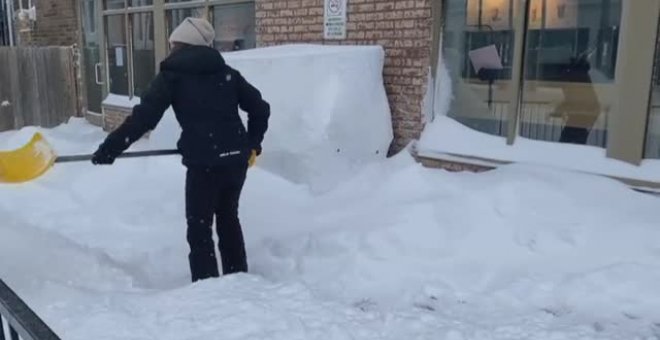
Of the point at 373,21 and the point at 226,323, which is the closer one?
the point at 226,323

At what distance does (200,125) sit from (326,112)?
154 cm

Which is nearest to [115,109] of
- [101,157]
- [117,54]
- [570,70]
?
[117,54]

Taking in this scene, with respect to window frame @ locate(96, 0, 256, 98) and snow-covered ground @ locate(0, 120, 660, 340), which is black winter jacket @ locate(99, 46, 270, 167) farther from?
window frame @ locate(96, 0, 256, 98)

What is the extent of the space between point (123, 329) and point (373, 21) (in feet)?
10.9

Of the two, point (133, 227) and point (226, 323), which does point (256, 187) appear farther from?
point (226, 323)

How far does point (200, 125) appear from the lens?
3516 millimetres

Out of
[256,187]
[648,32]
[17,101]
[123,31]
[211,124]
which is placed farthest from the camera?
[17,101]

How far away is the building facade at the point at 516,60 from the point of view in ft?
12.8

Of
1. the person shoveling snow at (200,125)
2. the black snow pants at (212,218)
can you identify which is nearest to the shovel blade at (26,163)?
the person shoveling snow at (200,125)

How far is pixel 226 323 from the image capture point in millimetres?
2961

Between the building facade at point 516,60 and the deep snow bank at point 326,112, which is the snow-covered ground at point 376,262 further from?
the building facade at point 516,60

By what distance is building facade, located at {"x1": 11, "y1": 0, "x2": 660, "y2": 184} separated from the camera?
391 cm

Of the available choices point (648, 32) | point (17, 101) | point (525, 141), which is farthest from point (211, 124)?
point (17, 101)

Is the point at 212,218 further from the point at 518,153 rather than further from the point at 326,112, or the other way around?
the point at 518,153
